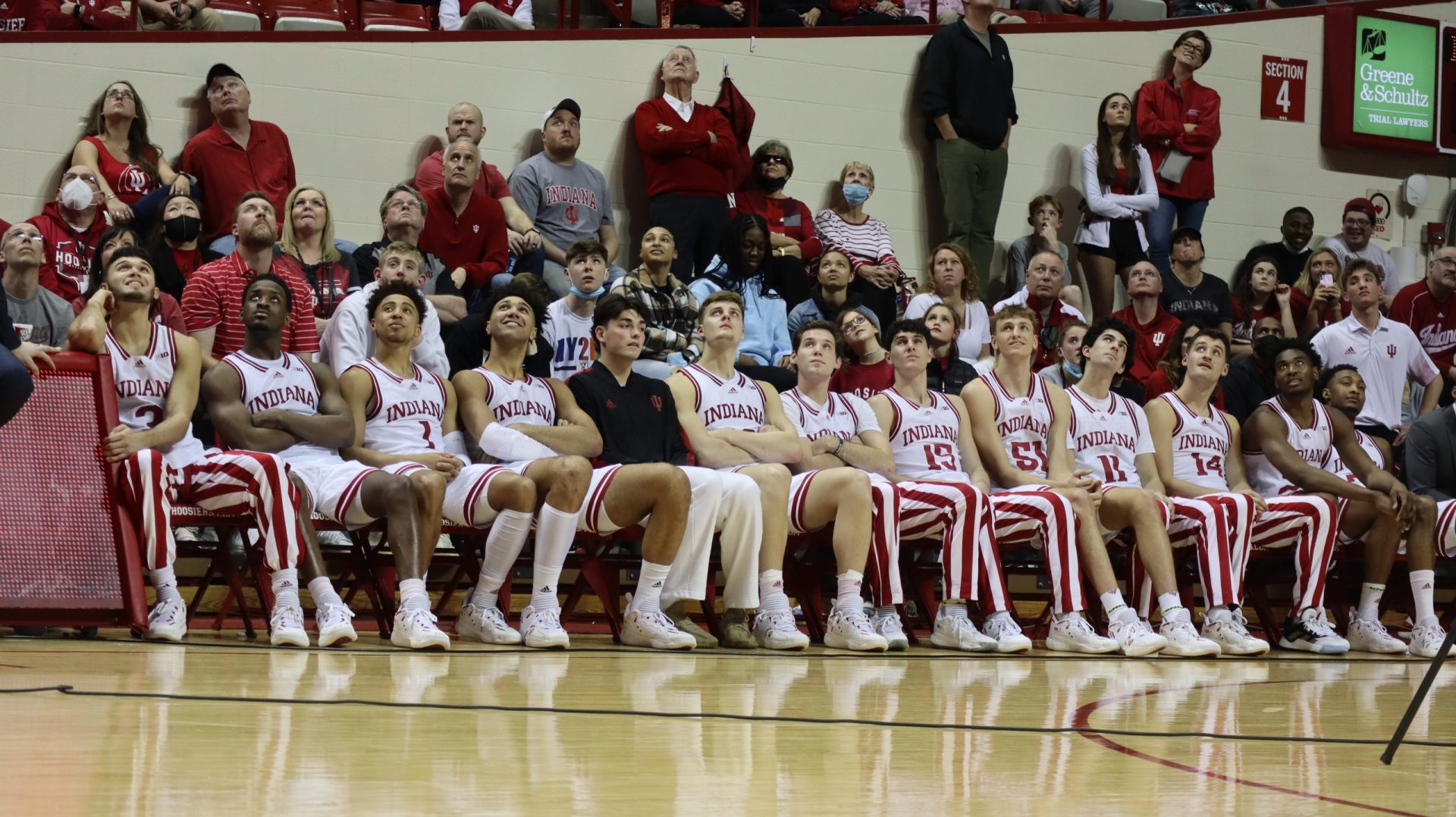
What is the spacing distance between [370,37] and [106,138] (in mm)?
1954

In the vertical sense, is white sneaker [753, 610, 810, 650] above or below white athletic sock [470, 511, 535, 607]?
below

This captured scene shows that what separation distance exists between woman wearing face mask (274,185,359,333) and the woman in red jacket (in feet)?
21.4

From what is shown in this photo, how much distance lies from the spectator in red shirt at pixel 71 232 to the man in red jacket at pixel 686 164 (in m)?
3.35

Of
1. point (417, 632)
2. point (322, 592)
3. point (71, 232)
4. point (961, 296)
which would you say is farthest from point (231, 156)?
point (961, 296)

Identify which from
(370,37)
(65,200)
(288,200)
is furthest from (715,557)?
(370,37)

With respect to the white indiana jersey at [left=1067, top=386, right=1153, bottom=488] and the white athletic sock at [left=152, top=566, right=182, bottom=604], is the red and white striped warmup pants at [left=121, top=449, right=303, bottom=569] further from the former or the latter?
the white indiana jersey at [left=1067, top=386, right=1153, bottom=488]

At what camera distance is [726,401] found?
7.82 meters

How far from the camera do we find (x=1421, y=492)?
905 cm

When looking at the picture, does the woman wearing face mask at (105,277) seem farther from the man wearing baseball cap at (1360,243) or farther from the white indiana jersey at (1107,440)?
the man wearing baseball cap at (1360,243)

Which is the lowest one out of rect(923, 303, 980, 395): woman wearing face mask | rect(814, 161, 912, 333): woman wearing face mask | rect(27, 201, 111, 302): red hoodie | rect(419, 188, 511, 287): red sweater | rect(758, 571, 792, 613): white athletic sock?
rect(758, 571, 792, 613): white athletic sock

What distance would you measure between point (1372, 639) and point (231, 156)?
6569 millimetres

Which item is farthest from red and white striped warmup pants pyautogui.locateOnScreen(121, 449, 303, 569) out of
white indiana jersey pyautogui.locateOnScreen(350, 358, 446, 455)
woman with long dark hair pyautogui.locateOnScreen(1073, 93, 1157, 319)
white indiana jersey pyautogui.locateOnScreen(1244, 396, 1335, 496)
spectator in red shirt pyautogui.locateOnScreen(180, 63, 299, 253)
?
woman with long dark hair pyautogui.locateOnScreen(1073, 93, 1157, 319)

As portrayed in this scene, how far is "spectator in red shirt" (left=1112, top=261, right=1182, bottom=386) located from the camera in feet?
35.6

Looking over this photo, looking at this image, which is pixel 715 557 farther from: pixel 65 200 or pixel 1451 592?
pixel 1451 592
